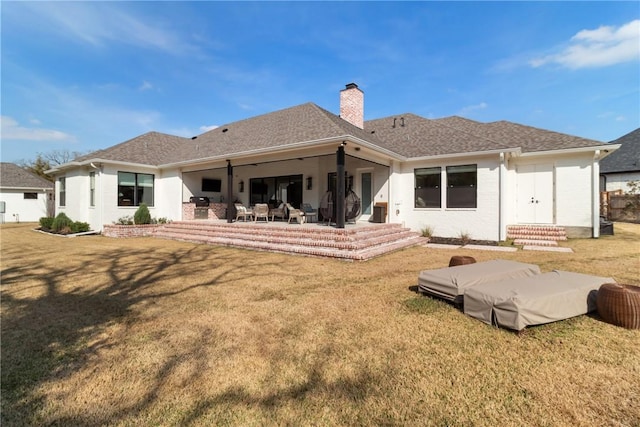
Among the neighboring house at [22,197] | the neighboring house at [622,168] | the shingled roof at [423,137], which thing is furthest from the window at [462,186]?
the neighboring house at [22,197]

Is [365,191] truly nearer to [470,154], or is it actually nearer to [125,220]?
[470,154]

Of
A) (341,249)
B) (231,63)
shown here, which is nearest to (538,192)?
(341,249)

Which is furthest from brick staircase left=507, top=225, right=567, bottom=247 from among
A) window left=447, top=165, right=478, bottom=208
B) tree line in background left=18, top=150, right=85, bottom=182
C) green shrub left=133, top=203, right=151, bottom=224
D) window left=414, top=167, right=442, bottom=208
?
tree line in background left=18, top=150, right=85, bottom=182

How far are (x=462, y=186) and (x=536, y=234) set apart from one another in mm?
3274

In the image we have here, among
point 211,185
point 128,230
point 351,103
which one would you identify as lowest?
point 128,230

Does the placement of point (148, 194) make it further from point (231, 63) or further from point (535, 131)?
point (535, 131)

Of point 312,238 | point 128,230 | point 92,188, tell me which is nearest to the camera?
point 312,238

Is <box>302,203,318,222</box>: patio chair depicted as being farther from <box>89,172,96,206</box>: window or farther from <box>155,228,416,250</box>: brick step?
<box>89,172,96,206</box>: window

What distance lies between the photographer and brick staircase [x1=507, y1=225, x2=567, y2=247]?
33.4ft

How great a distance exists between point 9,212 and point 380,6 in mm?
31069

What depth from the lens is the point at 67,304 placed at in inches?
172

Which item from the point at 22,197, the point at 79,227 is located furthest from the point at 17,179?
the point at 79,227

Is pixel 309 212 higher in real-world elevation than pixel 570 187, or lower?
lower

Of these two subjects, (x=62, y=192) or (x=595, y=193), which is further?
(x=62, y=192)
